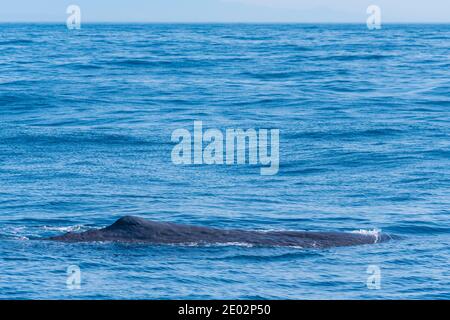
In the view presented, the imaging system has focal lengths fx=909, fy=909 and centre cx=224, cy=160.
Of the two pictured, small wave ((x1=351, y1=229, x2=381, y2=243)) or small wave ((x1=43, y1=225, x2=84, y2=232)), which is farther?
small wave ((x1=43, y1=225, x2=84, y2=232))

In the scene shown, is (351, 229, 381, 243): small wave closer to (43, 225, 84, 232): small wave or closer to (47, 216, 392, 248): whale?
(47, 216, 392, 248): whale

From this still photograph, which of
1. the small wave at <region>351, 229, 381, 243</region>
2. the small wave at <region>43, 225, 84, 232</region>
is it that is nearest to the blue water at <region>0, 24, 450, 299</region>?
the small wave at <region>43, 225, 84, 232</region>

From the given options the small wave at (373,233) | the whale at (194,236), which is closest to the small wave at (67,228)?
the whale at (194,236)

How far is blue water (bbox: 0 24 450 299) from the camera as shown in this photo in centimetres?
1850

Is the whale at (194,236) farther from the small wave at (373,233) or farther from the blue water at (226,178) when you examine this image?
the blue water at (226,178)

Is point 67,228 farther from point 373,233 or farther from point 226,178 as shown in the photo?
point 226,178

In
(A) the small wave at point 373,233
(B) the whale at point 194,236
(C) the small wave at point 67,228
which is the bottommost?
(A) the small wave at point 373,233

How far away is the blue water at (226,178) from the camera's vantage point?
60.7 feet

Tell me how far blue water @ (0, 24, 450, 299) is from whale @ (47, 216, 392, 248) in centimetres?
48

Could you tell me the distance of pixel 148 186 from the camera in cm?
2883

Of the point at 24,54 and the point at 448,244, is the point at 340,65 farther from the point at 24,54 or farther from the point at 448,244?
the point at 448,244

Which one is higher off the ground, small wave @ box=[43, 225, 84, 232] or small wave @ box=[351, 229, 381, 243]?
small wave @ box=[43, 225, 84, 232]

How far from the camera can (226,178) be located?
30.2m

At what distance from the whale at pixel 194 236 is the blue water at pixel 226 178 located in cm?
48
